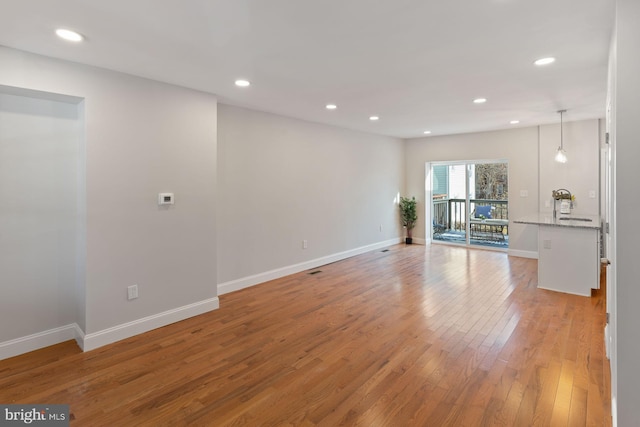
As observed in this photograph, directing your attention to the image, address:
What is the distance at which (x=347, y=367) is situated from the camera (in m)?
2.57

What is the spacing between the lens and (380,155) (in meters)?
7.20

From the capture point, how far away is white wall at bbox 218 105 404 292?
4395 millimetres

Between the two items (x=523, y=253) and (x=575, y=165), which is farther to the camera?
(x=523, y=253)


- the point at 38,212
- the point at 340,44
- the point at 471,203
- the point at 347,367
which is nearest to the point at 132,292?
the point at 38,212

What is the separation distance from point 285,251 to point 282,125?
1956 mm

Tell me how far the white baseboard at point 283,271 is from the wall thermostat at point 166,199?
138 centimetres

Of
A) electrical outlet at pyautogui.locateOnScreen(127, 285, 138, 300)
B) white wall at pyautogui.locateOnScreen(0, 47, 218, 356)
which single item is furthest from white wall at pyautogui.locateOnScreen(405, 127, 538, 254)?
electrical outlet at pyautogui.locateOnScreen(127, 285, 138, 300)

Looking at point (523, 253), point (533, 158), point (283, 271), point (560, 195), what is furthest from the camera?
point (523, 253)

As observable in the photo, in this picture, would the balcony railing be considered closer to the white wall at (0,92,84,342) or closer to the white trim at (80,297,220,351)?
the white trim at (80,297,220,351)

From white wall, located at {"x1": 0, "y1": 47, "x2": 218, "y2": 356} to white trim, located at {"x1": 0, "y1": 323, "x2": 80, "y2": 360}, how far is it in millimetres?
226

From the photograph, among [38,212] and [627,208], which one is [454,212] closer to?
[627,208]

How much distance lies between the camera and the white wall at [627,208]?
1747 mm

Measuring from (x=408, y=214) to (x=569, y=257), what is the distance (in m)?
3.74

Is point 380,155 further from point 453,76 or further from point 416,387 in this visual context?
point 416,387
